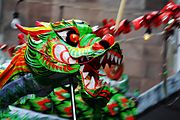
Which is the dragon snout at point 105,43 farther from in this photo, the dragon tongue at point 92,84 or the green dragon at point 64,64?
the dragon tongue at point 92,84

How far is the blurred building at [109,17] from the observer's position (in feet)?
25.8

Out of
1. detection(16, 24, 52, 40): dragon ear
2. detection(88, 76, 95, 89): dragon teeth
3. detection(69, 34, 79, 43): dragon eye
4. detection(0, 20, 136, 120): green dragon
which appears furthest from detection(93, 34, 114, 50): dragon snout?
detection(16, 24, 52, 40): dragon ear

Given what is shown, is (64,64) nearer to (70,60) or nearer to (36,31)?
(70,60)

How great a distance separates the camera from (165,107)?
5594mm

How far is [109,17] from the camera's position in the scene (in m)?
8.16

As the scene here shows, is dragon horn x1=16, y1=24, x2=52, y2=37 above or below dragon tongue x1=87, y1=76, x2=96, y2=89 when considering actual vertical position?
above

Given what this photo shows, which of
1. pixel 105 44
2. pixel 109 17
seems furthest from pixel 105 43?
pixel 109 17

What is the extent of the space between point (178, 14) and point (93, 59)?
2.88 feet

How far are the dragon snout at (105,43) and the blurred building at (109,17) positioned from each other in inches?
117

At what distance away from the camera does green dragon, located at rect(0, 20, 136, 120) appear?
448 cm

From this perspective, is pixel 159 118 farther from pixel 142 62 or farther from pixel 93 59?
pixel 142 62

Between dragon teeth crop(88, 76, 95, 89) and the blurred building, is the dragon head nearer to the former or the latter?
dragon teeth crop(88, 76, 95, 89)

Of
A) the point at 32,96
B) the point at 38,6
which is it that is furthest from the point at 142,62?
the point at 32,96

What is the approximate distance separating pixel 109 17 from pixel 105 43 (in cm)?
381
